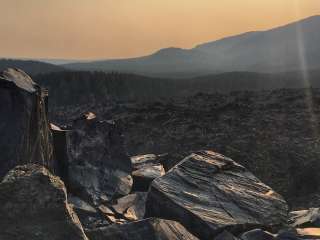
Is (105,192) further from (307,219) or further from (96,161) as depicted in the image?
(307,219)

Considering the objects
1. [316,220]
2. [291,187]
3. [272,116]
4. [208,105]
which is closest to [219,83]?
[208,105]

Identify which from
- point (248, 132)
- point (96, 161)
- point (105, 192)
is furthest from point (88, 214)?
point (248, 132)

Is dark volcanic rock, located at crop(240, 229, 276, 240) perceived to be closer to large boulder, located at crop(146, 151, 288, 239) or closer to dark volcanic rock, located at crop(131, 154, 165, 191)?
large boulder, located at crop(146, 151, 288, 239)

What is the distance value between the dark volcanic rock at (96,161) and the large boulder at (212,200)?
1.39 meters

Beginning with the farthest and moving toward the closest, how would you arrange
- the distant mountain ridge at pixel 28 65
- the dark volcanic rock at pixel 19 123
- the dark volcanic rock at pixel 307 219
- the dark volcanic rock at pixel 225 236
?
the distant mountain ridge at pixel 28 65
the dark volcanic rock at pixel 307 219
the dark volcanic rock at pixel 19 123
the dark volcanic rock at pixel 225 236

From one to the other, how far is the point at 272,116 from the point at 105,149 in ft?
47.1

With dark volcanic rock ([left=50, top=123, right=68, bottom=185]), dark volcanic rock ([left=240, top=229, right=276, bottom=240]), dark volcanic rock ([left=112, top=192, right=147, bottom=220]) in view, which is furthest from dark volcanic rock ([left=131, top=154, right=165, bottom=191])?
dark volcanic rock ([left=240, top=229, right=276, bottom=240])

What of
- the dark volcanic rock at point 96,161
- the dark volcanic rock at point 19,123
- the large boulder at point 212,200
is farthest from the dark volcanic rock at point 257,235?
the dark volcanic rock at point 19,123

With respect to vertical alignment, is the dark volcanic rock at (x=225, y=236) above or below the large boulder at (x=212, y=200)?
below

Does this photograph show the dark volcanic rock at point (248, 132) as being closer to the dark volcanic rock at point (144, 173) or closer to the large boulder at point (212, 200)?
the dark volcanic rock at point (144, 173)

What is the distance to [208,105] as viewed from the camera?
29500 mm

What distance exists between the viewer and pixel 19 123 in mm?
9367

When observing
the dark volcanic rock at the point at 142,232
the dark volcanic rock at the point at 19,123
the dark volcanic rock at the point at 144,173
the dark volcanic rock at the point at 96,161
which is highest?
the dark volcanic rock at the point at 19,123

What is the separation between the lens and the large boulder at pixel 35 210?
684 cm
